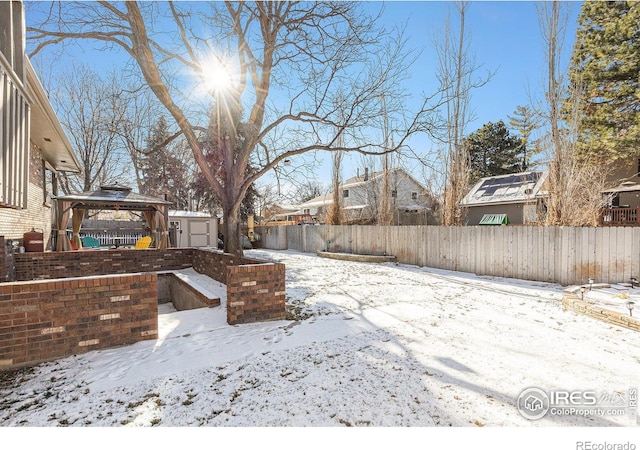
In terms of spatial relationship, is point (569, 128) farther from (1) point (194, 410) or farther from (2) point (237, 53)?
(1) point (194, 410)

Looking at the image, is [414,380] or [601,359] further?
[601,359]

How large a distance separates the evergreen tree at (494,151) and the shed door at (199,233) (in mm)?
22922

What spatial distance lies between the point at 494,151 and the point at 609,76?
16.4m

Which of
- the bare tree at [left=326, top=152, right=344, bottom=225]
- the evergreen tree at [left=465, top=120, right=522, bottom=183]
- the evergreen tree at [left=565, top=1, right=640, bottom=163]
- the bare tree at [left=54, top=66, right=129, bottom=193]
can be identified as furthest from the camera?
the evergreen tree at [left=465, top=120, right=522, bottom=183]

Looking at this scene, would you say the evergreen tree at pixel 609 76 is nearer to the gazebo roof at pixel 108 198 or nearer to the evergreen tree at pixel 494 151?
the evergreen tree at pixel 494 151

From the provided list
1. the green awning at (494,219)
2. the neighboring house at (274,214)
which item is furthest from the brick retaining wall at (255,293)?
the neighboring house at (274,214)

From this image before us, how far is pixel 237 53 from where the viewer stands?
7.02 m

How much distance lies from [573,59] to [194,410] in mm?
17355

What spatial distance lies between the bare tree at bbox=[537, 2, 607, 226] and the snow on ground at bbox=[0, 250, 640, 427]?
3674 mm

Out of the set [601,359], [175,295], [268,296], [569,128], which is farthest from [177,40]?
Result: [569,128]

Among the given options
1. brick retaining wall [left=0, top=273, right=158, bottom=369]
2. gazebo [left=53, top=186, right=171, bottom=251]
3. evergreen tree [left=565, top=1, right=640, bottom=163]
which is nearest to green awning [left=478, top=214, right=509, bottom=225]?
evergreen tree [left=565, top=1, right=640, bottom=163]

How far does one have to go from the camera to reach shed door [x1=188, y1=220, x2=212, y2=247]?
53.6 ft

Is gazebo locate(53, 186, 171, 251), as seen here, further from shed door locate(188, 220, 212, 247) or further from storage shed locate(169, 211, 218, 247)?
shed door locate(188, 220, 212, 247)

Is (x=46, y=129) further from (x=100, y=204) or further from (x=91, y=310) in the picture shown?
(x=91, y=310)
